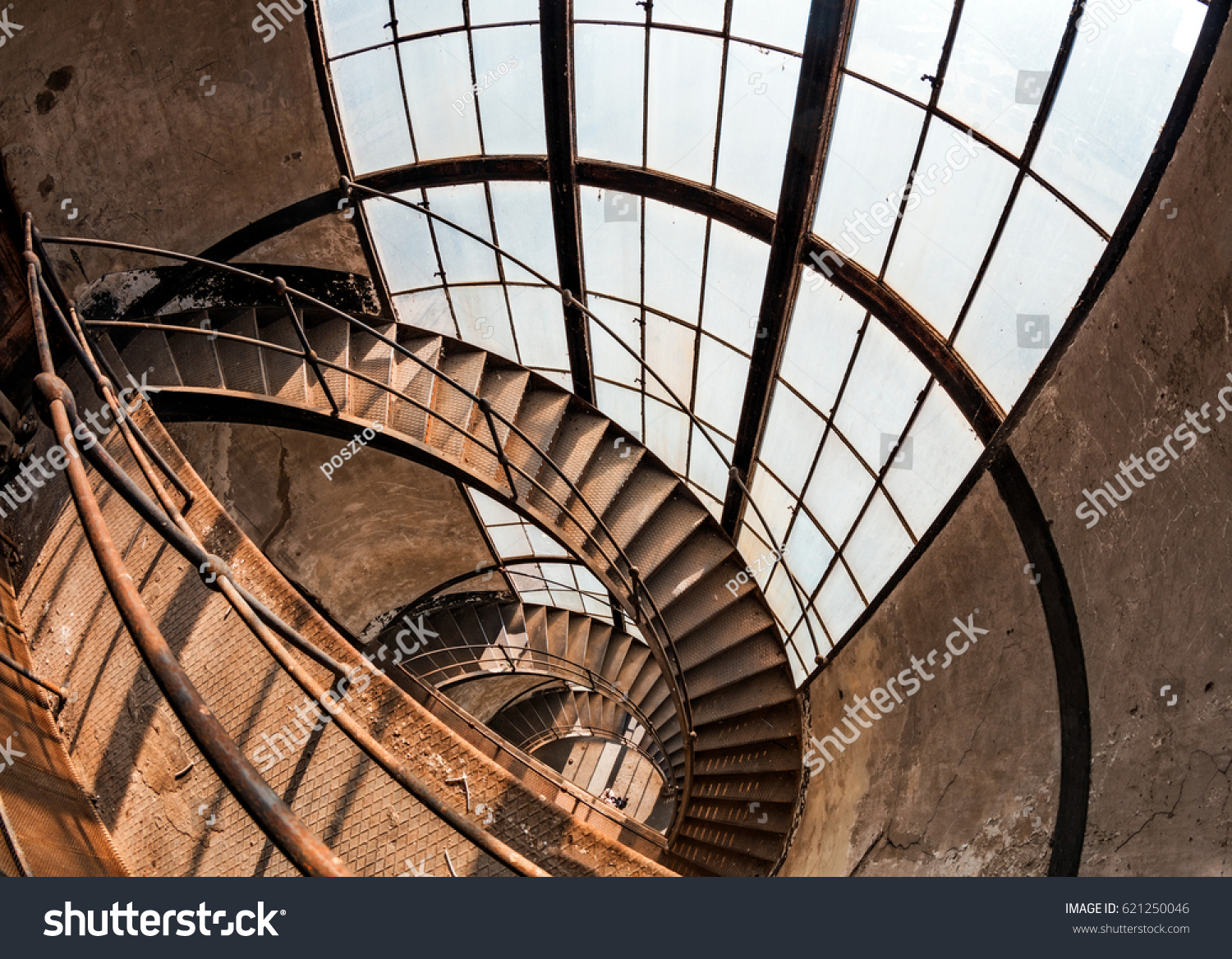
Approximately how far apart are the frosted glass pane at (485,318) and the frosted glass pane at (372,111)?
1778 millimetres

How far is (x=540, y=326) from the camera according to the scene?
10047 millimetres

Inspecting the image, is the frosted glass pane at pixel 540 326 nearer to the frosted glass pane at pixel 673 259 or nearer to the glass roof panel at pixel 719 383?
the frosted glass pane at pixel 673 259

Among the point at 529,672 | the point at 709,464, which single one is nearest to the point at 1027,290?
the point at 709,464

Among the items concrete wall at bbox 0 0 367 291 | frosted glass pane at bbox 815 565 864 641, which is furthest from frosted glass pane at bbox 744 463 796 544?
concrete wall at bbox 0 0 367 291

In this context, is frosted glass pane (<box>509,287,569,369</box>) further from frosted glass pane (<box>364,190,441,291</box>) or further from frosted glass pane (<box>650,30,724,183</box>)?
frosted glass pane (<box>650,30,724,183</box>)

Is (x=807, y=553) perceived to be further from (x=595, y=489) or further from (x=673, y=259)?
(x=673, y=259)

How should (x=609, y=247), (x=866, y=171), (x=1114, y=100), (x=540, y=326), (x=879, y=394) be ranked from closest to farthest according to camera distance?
(x=1114, y=100) → (x=866, y=171) → (x=879, y=394) → (x=609, y=247) → (x=540, y=326)

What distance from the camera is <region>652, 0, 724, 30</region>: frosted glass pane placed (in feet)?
21.5

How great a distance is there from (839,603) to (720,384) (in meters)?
2.87

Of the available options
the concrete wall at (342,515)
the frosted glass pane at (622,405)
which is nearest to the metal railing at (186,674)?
the frosted glass pane at (622,405)

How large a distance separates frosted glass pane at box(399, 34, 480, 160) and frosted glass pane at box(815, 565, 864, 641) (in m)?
6.27

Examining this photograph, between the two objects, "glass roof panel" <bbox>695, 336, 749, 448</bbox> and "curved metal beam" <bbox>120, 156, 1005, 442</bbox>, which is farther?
"glass roof panel" <bbox>695, 336, 749, 448</bbox>

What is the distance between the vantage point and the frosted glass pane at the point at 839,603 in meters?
8.44
